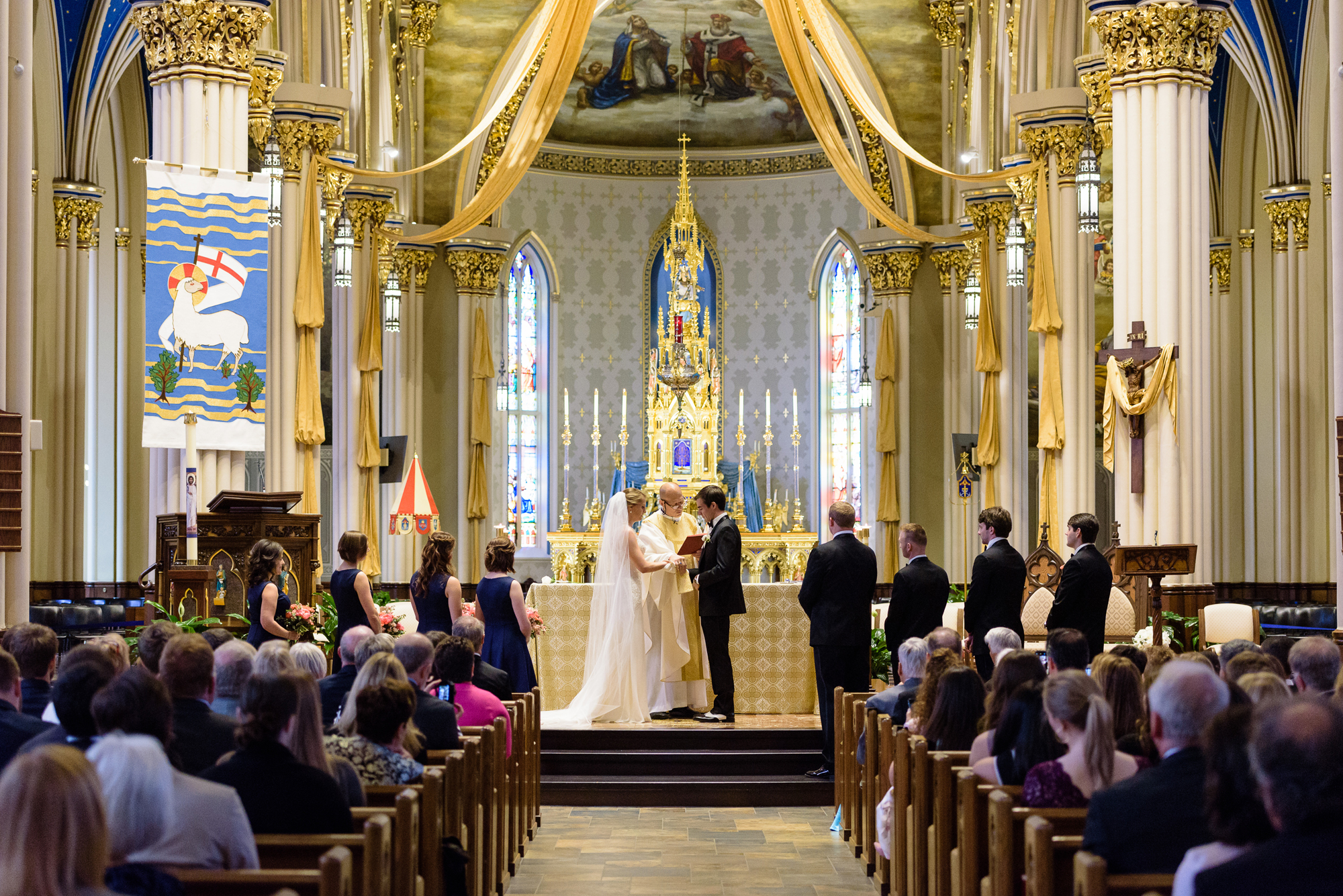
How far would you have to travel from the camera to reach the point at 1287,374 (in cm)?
1853

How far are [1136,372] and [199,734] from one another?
7789 mm

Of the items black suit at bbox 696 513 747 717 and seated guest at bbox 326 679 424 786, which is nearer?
seated guest at bbox 326 679 424 786

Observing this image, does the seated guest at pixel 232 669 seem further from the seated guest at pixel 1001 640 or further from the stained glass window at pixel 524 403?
the stained glass window at pixel 524 403

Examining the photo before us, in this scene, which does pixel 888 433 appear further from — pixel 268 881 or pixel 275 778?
pixel 268 881

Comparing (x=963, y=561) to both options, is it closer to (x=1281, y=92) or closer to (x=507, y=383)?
(x=1281, y=92)

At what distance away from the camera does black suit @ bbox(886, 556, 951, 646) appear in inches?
349

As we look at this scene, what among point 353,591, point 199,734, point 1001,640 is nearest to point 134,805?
point 199,734

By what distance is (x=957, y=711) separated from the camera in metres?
5.81

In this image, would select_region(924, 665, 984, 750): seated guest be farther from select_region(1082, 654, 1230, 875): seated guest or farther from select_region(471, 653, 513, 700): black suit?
select_region(471, 653, 513, 700): black suit

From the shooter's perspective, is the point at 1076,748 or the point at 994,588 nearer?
the point at 1076,748

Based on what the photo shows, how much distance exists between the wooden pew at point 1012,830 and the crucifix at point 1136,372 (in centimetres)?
687

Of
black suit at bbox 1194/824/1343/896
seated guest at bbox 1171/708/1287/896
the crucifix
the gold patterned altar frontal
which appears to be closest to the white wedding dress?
the gold patterned altar frontal

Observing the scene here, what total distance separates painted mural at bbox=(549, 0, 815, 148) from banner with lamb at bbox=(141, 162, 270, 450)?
41.2 feet

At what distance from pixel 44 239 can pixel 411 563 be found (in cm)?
552
